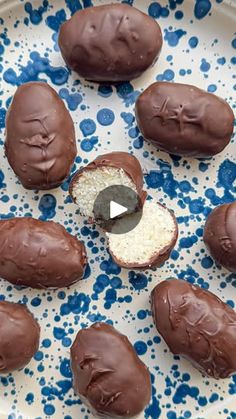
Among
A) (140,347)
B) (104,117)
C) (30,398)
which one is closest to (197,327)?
(140,347)

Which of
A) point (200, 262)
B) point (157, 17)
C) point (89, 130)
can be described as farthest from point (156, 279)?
point (157, 17)

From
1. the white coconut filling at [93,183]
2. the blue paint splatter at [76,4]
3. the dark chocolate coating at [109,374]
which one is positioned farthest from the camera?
the blue paint splatter at [76,4]

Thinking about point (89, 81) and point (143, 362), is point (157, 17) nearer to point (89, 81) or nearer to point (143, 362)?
point (89, 81)

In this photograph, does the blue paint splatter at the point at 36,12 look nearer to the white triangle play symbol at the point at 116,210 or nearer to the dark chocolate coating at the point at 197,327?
the white triangle play symbol at the point at 116,210

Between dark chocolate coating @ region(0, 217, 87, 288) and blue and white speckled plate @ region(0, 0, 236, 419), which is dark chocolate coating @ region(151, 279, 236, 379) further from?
dark chocolate coating @ region(0, 217, 87, 288)

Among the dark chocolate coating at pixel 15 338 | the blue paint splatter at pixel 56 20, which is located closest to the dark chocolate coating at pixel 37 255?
the dark chocolate coating at pixel 15 338
